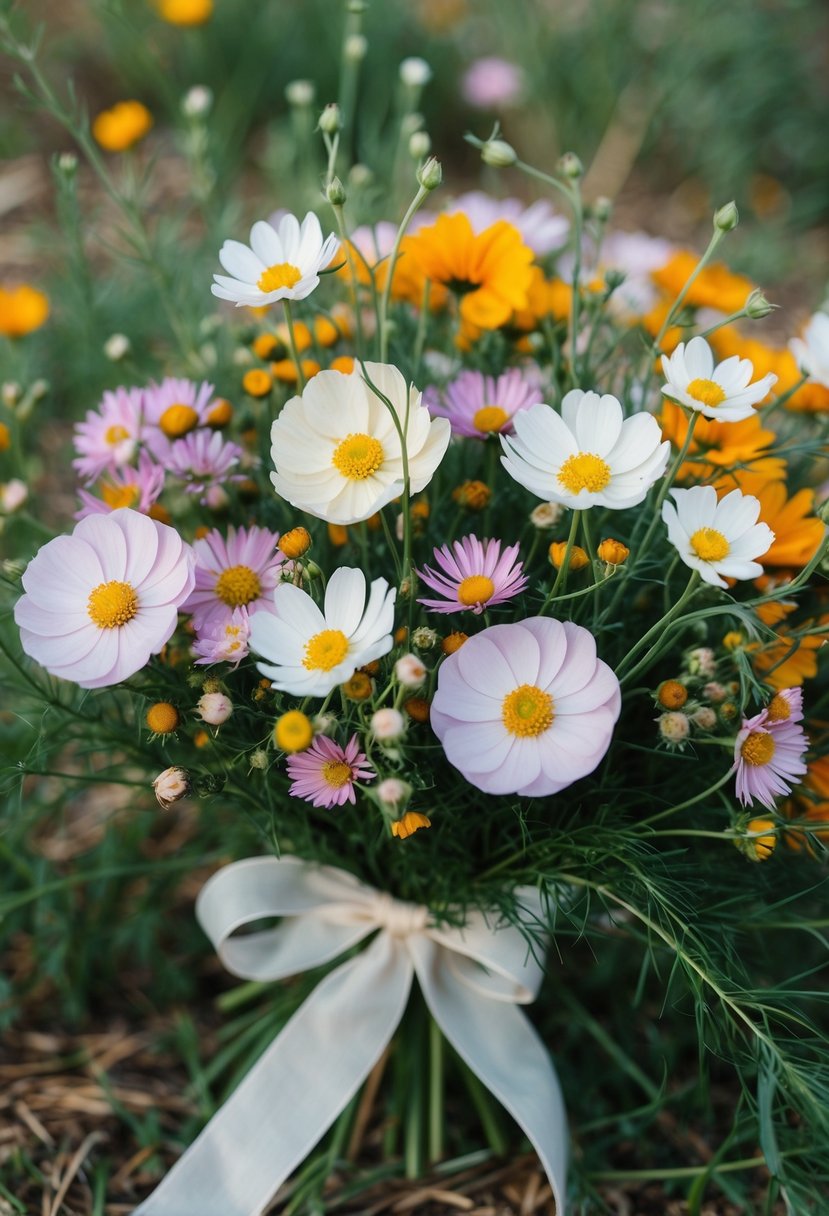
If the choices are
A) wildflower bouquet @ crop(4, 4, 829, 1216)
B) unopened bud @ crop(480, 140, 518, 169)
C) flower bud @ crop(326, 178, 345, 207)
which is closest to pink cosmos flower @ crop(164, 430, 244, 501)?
wildflower bouquet @ crop(4, 4, 829, 1216)

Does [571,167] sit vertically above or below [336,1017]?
above

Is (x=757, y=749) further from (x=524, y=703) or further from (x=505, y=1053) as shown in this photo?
(x=505, y=1053)

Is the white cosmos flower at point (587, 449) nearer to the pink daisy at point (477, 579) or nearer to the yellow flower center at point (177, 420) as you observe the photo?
the pink daisy at point (477, 579)

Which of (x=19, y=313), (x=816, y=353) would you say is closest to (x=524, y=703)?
(x=816, y=353)

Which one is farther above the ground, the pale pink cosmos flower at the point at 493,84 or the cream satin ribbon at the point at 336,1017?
the pale pink cosmos flower at the point at 493,84

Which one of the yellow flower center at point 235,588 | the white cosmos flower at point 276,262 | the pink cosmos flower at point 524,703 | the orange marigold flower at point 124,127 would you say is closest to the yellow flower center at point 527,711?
the pink cosmos flower at point 524,703

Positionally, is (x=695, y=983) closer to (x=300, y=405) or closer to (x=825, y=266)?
(x=300, y=405)

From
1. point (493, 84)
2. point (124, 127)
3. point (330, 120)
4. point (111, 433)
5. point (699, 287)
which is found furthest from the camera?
point (493, 84)
